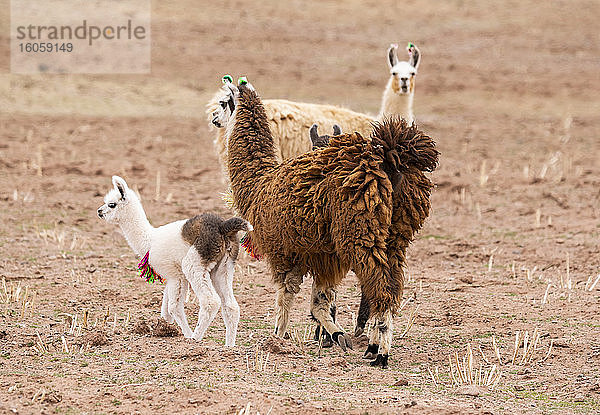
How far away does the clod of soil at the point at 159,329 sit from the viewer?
26.0 ft

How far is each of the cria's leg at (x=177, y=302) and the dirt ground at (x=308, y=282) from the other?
326 millimetres

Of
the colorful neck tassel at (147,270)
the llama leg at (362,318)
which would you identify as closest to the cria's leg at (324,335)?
the llama leg at (362,318)

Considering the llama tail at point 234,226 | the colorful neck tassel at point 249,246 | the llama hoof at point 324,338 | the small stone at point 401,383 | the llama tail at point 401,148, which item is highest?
the llama tail at point 401,148

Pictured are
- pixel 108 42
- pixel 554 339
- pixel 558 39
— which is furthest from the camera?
pixel 558 39

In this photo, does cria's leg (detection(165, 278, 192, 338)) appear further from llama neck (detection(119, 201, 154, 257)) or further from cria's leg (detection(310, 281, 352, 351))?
cria's leg (detection(310, 281, 352, 351))

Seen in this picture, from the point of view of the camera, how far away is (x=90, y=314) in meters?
9.04

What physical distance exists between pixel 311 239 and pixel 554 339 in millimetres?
2406

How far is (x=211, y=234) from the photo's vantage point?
26.5ft

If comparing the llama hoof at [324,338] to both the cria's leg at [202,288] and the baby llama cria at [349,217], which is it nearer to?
the baby llama cria at [349,217]

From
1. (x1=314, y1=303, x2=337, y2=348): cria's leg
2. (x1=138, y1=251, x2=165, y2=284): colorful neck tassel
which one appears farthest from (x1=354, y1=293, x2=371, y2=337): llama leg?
(x1=138, y1=251, x2=165, y2=284): colorful neck tassel

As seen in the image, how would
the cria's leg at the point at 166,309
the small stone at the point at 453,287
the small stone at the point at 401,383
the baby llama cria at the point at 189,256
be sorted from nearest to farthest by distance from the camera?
the small stone at the point at 401,383
the baby llama cria at the point at 189,256
the cria's leg at the point at 166,309
the small stone at the point at 453,287

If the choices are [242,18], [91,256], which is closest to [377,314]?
[91,256]

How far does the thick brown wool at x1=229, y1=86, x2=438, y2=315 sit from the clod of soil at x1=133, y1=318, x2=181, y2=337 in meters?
1.03

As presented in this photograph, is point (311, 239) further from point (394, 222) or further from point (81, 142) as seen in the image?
point (81, 142)
